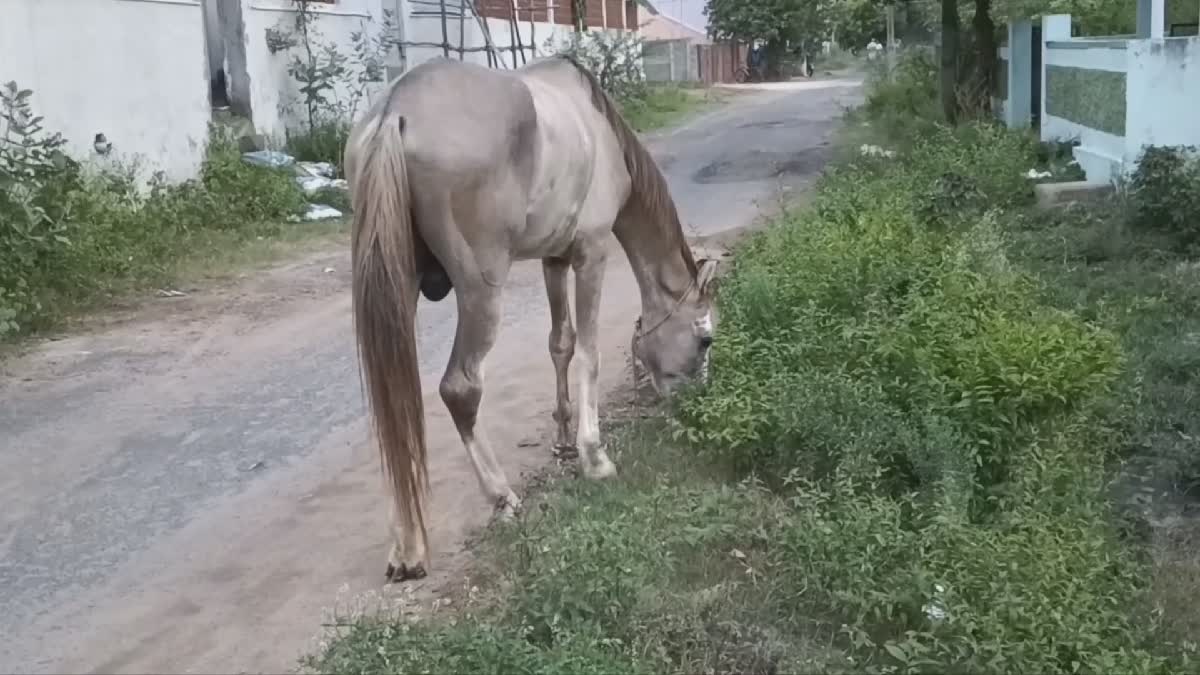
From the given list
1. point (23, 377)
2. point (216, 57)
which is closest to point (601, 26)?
point (216, 57)

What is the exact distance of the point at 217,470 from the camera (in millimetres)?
5906

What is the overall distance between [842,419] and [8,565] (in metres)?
3.15

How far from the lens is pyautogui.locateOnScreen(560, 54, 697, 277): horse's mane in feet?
18.1

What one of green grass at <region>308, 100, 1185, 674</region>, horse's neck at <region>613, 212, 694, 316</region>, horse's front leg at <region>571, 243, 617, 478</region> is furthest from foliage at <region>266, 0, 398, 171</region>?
horse's front leg at <region>571, 243, 617, 478</region>

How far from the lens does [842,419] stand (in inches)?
205

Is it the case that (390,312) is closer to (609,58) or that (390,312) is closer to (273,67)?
(273,67)

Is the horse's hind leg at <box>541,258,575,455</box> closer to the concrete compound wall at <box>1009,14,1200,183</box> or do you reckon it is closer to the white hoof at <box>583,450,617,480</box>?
the white hoof at <box>583,450,617,480</box>

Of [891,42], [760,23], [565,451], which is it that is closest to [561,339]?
[565,451]

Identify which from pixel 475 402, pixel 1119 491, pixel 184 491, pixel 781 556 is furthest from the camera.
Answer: pixel 184 491

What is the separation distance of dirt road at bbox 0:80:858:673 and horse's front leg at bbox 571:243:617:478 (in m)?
0.47

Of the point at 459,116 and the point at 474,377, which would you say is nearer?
the point at 459,116

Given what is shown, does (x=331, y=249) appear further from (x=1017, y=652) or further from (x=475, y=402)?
(x=1017, y=652)

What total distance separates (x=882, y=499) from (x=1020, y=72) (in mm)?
12635

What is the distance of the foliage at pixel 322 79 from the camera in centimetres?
1522
